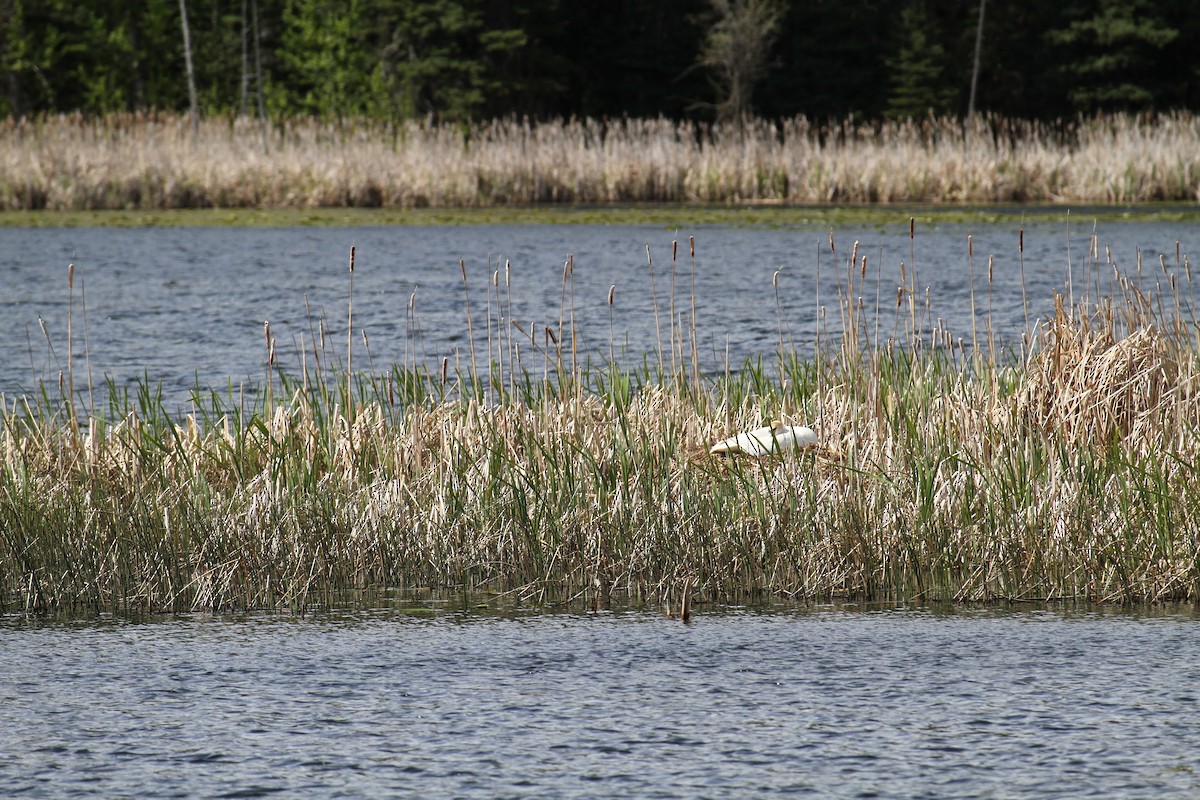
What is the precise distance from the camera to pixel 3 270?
565 inches

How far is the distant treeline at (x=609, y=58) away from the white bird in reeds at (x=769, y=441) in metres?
34.6

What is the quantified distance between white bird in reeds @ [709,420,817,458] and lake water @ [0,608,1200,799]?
0.96 meters

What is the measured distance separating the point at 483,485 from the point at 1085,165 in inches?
632

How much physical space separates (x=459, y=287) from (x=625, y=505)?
7940 mm

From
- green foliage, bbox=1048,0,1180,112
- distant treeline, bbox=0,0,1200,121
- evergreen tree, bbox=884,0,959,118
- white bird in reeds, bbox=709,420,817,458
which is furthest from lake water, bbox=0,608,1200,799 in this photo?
green foliage, bbox=1048,0,1180,112

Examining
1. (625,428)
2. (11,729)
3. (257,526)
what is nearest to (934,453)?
(625,428)

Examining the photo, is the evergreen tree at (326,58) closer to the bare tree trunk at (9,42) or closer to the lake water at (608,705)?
the bare tree trunk at (9,42)

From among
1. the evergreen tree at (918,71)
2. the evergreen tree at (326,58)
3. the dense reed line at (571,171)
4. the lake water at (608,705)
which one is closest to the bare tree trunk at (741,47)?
the evergreen tree at (918,71)

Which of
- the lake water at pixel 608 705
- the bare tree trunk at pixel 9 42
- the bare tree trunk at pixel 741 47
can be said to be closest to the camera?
the lake water at pixel 608 705

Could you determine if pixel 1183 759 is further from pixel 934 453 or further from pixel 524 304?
pixel 524 304

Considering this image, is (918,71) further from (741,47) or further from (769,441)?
(769,441)

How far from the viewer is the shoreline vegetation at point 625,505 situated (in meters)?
5.14

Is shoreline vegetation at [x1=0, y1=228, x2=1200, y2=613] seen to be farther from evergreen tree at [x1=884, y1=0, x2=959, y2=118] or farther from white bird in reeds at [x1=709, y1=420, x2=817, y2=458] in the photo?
evergreen tree at [x1=884, y1=0, x2=959, y2=118]

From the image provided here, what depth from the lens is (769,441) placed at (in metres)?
5.93
